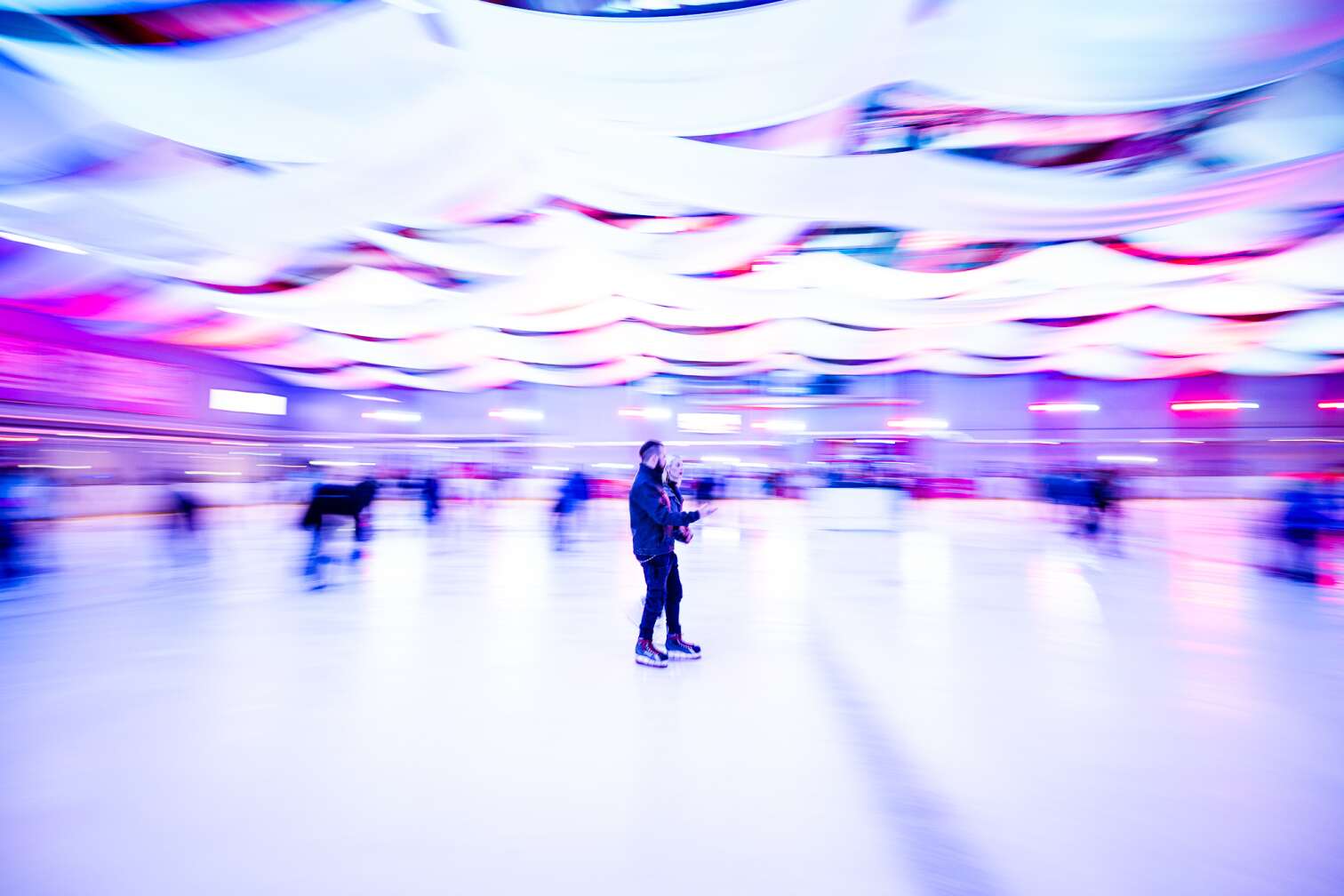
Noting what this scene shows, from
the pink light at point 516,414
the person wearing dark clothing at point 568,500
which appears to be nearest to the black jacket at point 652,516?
the person wearing dark clothing at point 568,500

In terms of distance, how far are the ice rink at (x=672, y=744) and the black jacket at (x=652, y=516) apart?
2.13ft

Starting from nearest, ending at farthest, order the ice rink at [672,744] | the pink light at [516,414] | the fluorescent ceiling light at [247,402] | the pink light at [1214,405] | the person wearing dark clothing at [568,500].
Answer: the ice rink at [672,744]
the person wearing dark clothing at [568,500]
the fluorescent ceiling light at [247,402]
the pink light at [1214,405]
the pink light at [516,414]

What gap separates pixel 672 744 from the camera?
7.62ft

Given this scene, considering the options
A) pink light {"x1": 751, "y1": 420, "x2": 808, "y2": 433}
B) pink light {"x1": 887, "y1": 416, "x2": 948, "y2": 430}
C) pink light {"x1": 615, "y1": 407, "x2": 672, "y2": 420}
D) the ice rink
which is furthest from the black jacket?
pink light {"x1": 887, "y1": 416, "x2": 948, "y2": 430}

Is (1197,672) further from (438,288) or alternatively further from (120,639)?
(438,288)

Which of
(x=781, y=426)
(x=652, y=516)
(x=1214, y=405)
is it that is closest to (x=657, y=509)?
(x=652, y=516)

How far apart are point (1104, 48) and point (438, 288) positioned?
10.7 meters

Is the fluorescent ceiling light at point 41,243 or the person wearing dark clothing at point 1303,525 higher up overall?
the fluorescent ceiling light at point 41,243

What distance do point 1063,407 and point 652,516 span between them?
18310 mm

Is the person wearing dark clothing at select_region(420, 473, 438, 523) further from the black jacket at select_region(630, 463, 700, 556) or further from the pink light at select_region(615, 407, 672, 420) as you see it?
the pink light at select_region(615, 407, 672, 420)

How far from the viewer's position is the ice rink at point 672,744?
5.38 feet

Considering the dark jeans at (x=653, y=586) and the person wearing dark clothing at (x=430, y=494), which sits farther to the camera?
the person wearing dark clothing at (x=430, y=494)

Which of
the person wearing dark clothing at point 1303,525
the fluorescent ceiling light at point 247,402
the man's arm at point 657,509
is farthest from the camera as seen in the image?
the fluorescent ceiling light at point 247,402

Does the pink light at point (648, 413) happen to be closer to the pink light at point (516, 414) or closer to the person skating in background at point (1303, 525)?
the pink light at point (516, 414)
